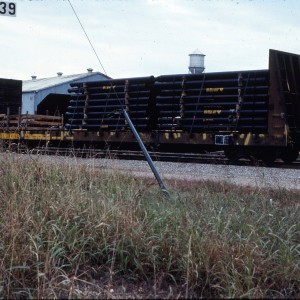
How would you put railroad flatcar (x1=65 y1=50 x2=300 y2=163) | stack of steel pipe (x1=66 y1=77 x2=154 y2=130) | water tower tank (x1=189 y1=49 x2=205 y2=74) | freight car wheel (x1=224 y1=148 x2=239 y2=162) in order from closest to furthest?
railroad flatcar (x1=65 y1=50 x2=300 y2=163) → freight car wheel (x1=224 y1=148 x2=239 y2=162) → stack of steel pipe (x1=66 y1=77 x2=154 y2=130) → water tower tank (x1=189 y1=49 x2=205 y2=74)

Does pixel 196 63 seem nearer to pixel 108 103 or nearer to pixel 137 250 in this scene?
pixel 108 103

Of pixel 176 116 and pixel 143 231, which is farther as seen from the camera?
pixel 176 116

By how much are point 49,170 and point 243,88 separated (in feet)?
34.2

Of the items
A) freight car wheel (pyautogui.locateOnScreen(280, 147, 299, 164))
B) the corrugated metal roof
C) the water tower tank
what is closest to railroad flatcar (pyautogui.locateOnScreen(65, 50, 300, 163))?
freight car wheel (pyautogui.locateOnScreen(280, 147, 299, 164))

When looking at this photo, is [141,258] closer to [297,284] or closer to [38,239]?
[38,239]

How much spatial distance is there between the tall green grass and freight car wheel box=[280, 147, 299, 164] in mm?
11017

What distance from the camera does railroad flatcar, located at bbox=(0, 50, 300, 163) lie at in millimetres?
15500

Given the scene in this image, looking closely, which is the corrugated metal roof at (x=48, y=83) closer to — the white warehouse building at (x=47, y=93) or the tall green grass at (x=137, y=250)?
the white warehouse building at (x=47, y=93)

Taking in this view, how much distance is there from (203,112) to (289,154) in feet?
9.69

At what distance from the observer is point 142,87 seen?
1914 centimetres

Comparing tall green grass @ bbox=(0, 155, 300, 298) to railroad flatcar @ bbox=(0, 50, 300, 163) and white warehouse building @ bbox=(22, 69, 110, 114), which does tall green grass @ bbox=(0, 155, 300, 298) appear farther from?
white warehouse building @ bbox=(22, 69, 110, 114)

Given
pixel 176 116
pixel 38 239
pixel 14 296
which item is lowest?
pixel 14 296

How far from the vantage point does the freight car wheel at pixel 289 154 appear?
16.3 metres

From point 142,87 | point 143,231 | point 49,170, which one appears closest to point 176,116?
point 142,87
